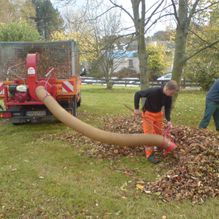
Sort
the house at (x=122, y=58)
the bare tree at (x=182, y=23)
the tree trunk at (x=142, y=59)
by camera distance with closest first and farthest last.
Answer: the bare tree at (x=182, y=23) → the tree trunk at (x=142, y=59) → the house at (x=122, y=58)

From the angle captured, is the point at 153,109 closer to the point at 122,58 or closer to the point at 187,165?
the point at 187,165

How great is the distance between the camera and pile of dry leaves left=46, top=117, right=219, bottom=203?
4809 mm

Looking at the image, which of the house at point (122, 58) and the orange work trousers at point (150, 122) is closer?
the orange work trousers at point (150, 122)

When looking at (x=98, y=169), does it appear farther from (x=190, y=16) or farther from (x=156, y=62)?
(x=156, y=62)

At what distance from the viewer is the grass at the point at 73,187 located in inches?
173

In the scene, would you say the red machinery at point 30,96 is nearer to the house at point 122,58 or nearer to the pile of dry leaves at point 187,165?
the house at point 122,58

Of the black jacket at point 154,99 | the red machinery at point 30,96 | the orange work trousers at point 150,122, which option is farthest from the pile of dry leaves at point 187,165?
the red machinery at point 30,96

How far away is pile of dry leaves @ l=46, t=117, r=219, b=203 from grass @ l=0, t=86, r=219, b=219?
18cm

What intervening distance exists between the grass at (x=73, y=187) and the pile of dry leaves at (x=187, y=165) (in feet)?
0.60

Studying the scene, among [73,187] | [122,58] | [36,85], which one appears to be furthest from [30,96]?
[122,58]

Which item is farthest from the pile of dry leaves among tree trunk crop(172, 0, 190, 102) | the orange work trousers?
tree trunk crop(172, 0, 190, 102)

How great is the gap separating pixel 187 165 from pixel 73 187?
1759 millimetres

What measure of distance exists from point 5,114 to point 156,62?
1079 inches

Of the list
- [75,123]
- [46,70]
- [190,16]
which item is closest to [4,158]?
[75,123]
